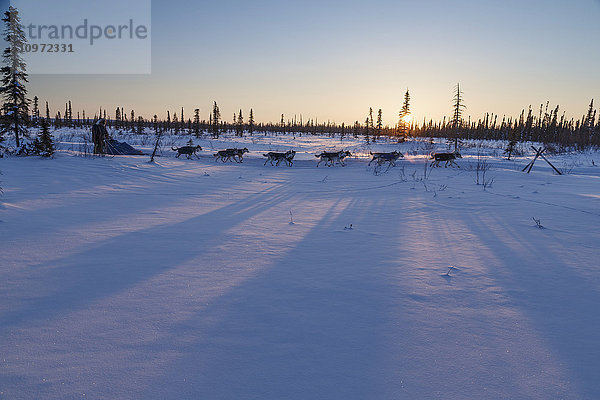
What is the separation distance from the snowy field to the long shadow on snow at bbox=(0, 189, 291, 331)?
20 millimetres

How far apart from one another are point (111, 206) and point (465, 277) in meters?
6.63

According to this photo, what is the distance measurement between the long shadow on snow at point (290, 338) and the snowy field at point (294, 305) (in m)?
0.01

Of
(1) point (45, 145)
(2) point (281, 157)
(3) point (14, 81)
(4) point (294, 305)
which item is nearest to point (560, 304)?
(4) point (294, 305)

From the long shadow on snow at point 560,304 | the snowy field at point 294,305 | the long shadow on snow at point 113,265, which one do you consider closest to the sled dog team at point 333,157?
the snowy field at point 294,305

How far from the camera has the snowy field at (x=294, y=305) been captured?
191 cm

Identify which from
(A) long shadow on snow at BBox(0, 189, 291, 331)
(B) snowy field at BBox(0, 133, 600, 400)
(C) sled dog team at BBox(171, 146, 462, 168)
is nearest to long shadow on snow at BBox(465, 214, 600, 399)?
(B) snowy field at BBox(0, 133, 600, 400)

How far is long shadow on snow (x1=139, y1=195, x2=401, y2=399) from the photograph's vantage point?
1.86 metres

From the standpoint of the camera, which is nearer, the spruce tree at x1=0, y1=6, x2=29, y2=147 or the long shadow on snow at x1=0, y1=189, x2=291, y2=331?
the long shadow on snow at x1=0, y1=189, x2=291, y2=331

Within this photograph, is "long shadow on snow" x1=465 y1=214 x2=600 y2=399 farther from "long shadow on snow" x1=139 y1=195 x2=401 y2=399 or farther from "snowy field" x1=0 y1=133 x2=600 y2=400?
"long shadow on snow" x1=139 y1=195 x2=401 y2=399

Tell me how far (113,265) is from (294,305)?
2.19 m

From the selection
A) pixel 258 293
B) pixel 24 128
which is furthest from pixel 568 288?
pixel 24 128

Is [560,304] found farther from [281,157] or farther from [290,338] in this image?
[281,157]

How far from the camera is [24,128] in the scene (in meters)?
24.8

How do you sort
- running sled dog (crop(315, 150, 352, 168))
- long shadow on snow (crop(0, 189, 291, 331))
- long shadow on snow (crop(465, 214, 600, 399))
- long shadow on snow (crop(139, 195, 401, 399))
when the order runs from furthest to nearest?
running sled dog (crop(315, 150, 352, 168))
long shadow on snow (crop(0, 189, 291, 331))
long shadow on snow (crop(465, 214, 600, 399))
long shadow on snow (crop(139, 195, 401, 399))
